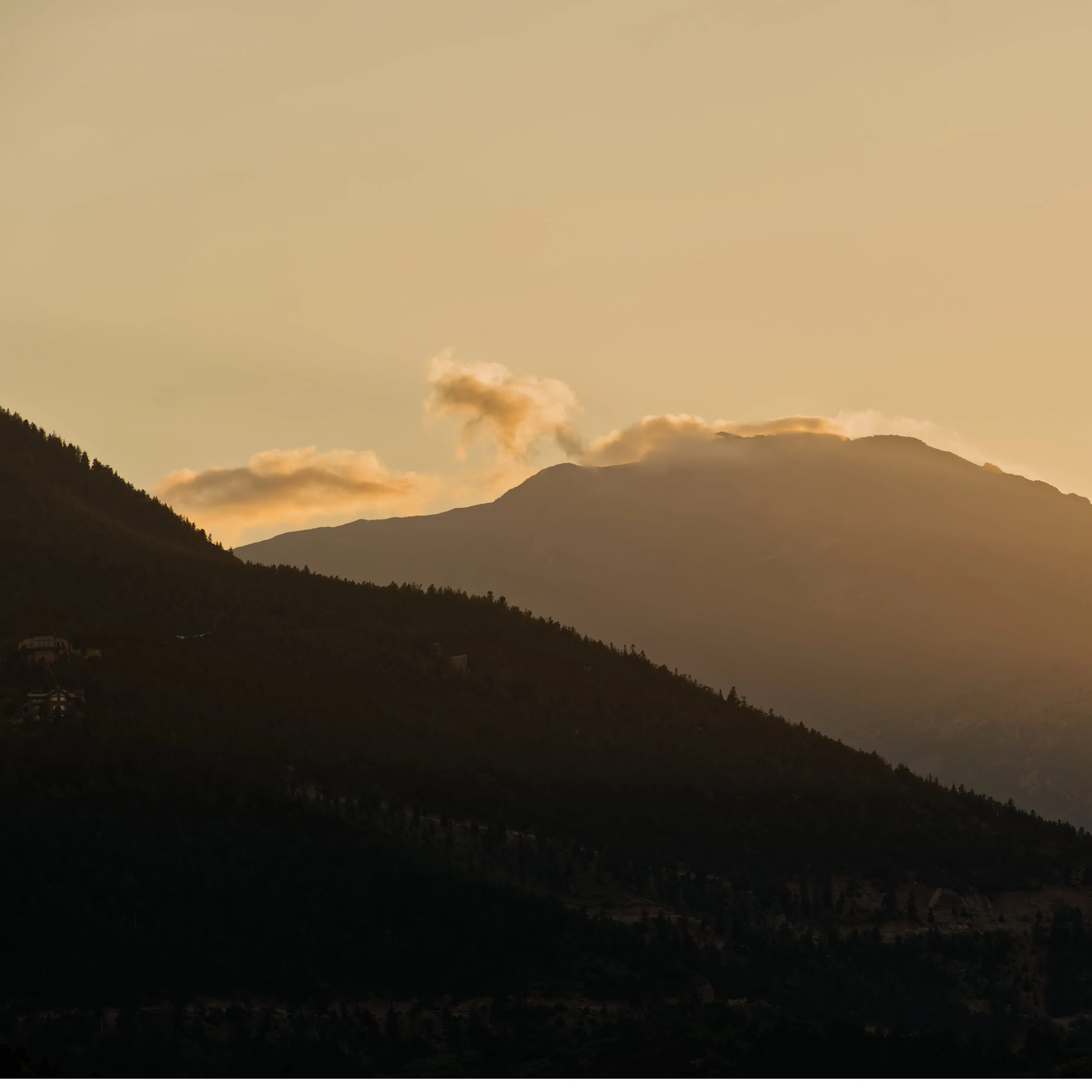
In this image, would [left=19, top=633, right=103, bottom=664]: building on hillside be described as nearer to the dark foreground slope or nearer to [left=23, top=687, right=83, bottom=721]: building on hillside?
the dark foreground slope

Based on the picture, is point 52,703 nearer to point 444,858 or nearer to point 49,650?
point 49,650

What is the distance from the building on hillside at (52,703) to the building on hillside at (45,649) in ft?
16.7

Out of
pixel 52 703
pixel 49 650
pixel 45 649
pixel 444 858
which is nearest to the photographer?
pixel 444 858

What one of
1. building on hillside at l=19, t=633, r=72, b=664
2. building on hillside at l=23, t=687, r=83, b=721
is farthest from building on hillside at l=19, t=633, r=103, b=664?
building on hillside at l=23, t=687, r=83, b=721

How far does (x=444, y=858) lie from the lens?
13088 centimetres

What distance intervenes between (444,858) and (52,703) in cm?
2943

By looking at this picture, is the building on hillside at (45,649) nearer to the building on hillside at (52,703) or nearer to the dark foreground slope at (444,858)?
the dark foreground slope at (444,858)

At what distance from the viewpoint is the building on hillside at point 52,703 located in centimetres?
13375

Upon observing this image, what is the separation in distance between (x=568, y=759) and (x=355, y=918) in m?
40.8

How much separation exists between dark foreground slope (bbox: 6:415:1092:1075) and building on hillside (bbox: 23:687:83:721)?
101 cm

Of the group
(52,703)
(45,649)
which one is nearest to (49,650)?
(45,649)

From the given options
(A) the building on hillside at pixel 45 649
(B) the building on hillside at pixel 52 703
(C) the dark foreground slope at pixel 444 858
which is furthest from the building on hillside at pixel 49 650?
(B) the building on hillside at pixel 52 703

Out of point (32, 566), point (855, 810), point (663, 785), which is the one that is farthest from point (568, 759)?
point (32, 566)

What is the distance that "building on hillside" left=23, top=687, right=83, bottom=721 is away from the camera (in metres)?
134
